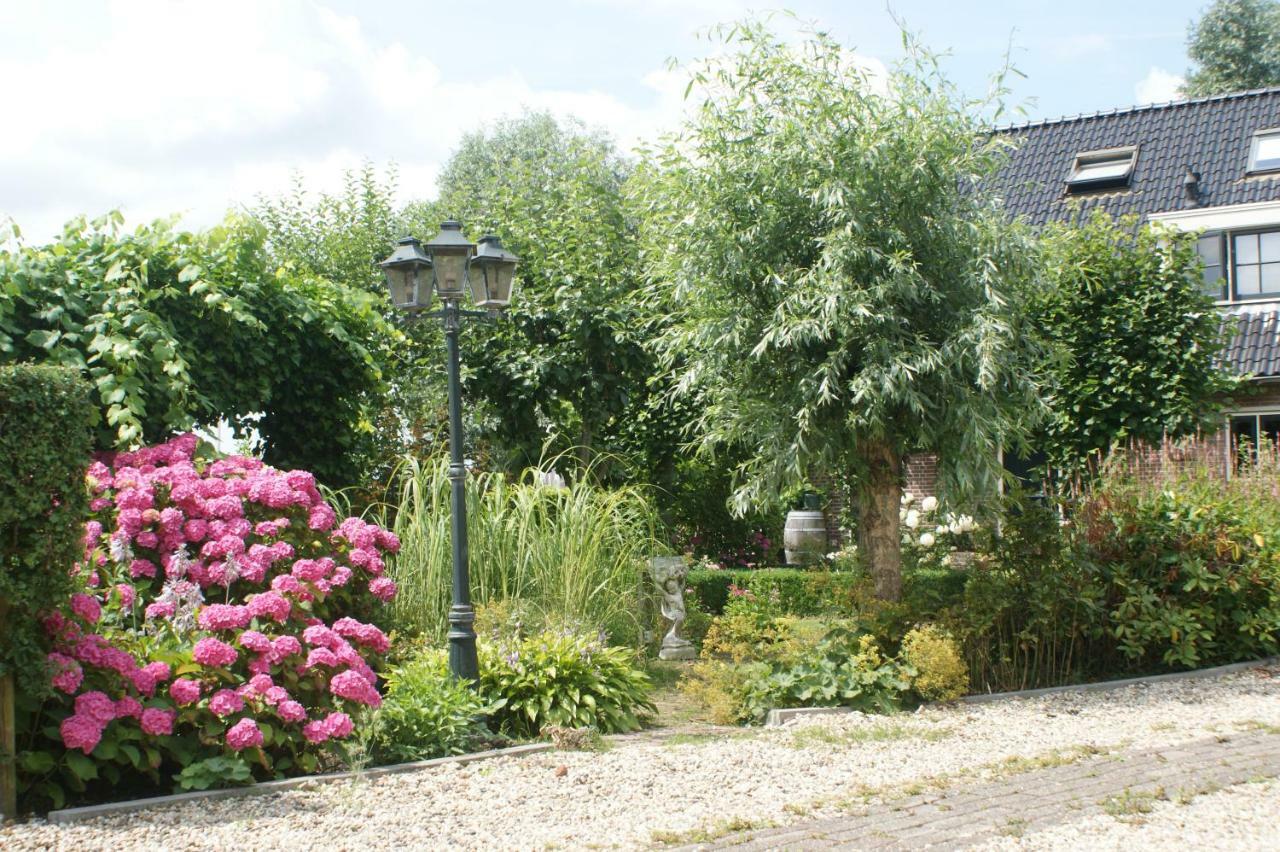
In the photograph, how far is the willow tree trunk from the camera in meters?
8.32

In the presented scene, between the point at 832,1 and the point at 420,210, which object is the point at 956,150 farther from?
the point at 420,210

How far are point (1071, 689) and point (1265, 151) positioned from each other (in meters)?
12.7

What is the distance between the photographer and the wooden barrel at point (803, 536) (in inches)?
568

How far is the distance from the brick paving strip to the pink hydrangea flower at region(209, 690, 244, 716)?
2267 mm

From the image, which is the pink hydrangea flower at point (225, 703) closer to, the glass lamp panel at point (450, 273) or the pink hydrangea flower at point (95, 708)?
the pink hydrangea flower at point (95, 708)

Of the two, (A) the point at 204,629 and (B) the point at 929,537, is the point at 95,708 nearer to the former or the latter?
(A) the point at 204,629

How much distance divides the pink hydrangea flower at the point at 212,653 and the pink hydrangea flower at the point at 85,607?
0.48 m

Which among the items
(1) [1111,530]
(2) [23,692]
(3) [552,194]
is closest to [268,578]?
(2) [23,692]

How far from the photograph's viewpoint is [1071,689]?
7.65 metres

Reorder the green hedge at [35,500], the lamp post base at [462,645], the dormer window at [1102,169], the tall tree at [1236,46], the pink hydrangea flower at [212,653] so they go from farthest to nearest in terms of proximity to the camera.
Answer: the tall tree at [1236,46], the dormer window at [1102,169], the lamp post base at [462,645], the pink hydrangea flower at [212,653], the green hedge at [35,500]

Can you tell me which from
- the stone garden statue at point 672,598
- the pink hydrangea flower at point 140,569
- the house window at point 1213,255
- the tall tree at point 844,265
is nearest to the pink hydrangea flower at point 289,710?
the pink hydrangea flower at point 140,569

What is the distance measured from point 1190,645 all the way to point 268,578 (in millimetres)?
6428

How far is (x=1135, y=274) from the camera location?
1262 cm

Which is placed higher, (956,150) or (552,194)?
(552,194)
